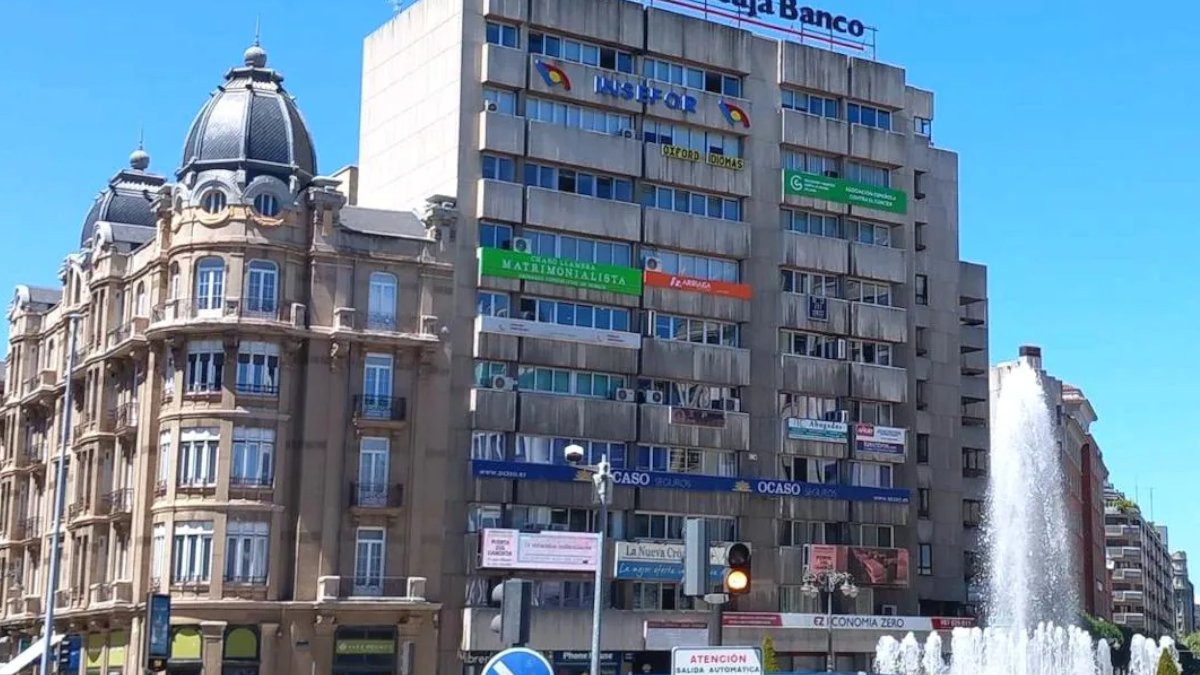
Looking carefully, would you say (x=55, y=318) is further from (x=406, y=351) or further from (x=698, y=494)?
(x=698, y=494)

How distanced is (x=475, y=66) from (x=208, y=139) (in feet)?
36.2

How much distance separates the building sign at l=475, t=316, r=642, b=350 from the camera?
66188 mm

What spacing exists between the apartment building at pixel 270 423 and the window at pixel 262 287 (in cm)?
5

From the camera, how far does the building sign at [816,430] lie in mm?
73438

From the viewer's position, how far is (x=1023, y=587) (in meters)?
80.7

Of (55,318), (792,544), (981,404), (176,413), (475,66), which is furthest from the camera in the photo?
(981,404)

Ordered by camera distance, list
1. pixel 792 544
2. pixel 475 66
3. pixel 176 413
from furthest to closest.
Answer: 1. pixel 792 544
2. pixel 475 66
3. pixel 176 413

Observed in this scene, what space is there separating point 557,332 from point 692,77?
548 inches

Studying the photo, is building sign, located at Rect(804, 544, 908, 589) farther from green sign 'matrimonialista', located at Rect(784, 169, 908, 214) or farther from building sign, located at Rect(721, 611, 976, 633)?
green sign 'matrimonialista', located at Rect(784, 169, 908, 214)

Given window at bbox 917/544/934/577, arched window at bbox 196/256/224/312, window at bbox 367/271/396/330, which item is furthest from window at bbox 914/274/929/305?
arched window at bbox 196/256/224/312

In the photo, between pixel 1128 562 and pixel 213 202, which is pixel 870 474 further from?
pixel 1128 562

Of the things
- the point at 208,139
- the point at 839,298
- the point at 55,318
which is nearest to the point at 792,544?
the point at 839,298

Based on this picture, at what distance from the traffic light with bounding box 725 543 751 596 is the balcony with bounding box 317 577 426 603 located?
43592 millimetres

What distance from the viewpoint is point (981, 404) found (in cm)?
8519
